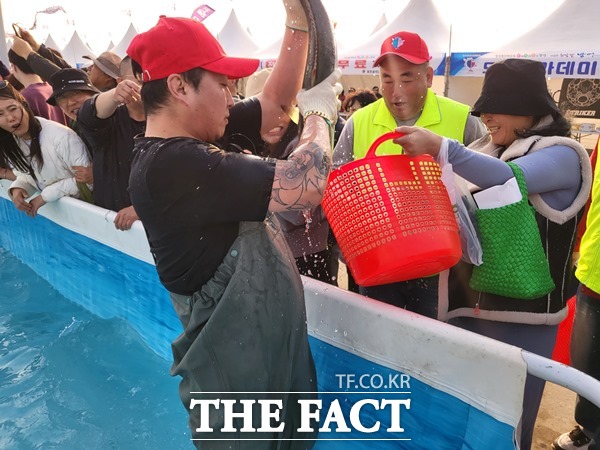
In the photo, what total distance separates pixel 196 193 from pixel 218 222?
120 millimetres

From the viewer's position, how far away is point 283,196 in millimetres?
1354

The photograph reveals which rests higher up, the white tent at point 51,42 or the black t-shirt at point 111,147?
the white tent at point 51,42

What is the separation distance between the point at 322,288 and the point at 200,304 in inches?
26.0

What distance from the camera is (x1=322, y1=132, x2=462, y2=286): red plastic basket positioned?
1576 mm

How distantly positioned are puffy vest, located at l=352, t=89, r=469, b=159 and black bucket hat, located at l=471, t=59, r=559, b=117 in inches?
32.1

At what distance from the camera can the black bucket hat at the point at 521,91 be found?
1.82 metres

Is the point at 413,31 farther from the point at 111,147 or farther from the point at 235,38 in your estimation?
the point at 111,147

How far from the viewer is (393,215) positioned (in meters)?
1.58

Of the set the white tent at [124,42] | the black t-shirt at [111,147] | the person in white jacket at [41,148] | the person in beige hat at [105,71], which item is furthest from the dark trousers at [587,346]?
the white tent at [124,42]

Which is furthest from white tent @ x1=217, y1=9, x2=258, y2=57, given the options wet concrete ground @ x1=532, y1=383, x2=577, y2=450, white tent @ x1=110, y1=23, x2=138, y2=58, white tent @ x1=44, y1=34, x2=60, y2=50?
white tent @ x1=44, y1=34, x2=60, y2=50

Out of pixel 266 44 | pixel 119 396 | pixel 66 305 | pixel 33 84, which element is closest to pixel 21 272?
pixel 66 305

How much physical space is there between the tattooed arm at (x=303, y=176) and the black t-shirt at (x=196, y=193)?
0.11 ft

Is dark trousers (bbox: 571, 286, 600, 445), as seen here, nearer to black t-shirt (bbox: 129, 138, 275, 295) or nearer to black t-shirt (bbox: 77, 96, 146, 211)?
black t-shirt (bbox: 129, 138, 275, 295)

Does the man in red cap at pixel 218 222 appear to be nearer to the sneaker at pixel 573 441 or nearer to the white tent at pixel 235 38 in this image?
the sneaker at pixel 573 441
